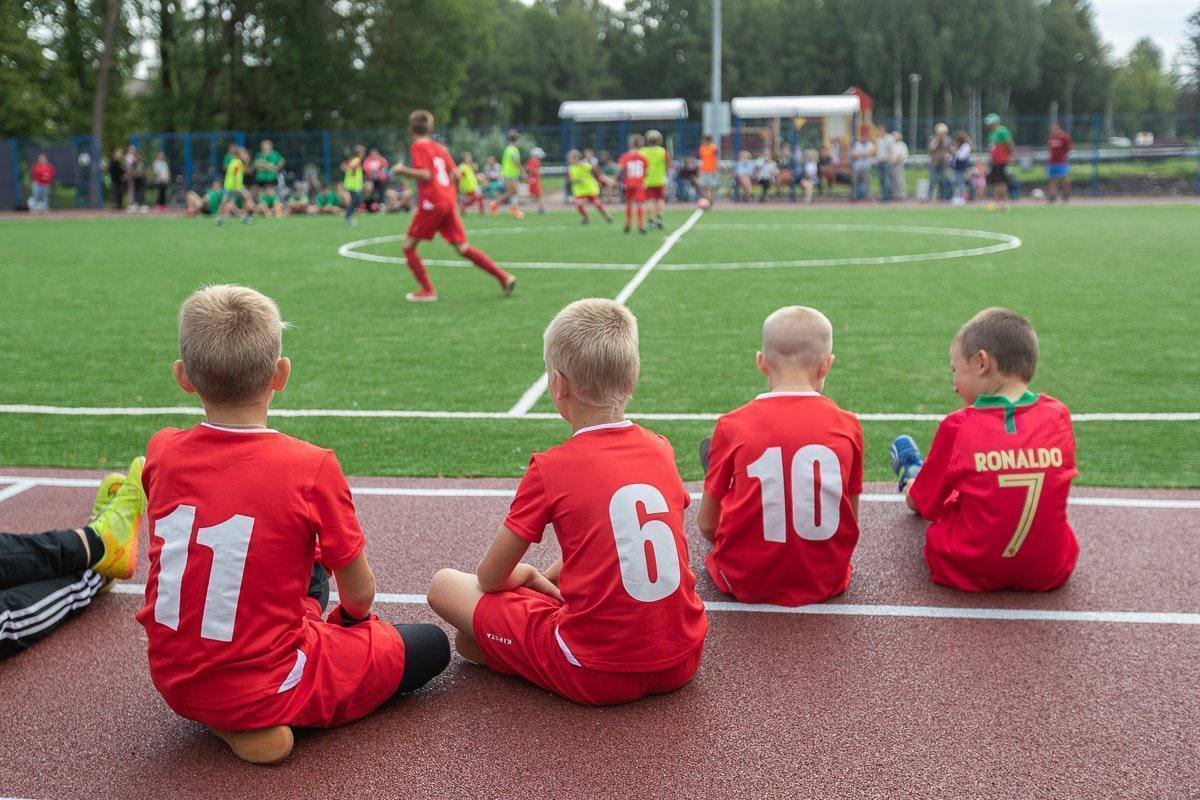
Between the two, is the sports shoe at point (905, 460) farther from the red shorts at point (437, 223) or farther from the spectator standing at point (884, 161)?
the spectator standing at point (884, 161)

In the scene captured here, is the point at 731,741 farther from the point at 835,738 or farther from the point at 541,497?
the point at 541,497

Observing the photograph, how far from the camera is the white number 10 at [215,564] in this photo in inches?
120

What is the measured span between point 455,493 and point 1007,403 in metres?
2.82

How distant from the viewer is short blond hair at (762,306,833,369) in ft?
13.6

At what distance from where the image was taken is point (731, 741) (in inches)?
130

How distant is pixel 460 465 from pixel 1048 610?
3240 millimetres

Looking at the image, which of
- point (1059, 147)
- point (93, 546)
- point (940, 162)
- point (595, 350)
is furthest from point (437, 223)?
point (940, 162)

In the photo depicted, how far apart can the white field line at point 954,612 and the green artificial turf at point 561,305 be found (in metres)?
1.74

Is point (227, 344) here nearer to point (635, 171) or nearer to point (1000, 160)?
point (635, 171)

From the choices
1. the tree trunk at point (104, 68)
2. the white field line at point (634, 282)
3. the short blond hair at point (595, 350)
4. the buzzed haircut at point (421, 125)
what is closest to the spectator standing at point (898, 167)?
the white field line at point (634, 282)

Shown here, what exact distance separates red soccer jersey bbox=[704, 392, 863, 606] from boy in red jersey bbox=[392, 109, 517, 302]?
Answer: 8.63m

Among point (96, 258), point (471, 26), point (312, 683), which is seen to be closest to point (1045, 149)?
point (471, 26)

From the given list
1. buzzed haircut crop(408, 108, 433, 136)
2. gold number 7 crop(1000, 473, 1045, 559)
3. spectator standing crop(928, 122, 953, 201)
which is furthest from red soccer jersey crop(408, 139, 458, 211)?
spectator standing crop(928, 122, 953, 201)

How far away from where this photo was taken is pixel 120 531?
4.45m
